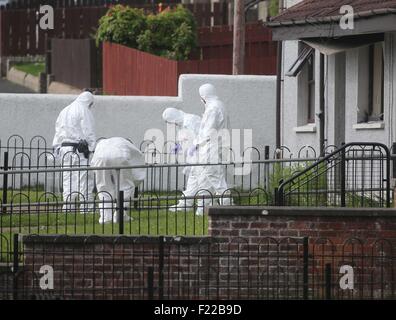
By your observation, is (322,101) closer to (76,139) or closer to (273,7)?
(76,139)

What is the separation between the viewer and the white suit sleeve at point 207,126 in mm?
21859

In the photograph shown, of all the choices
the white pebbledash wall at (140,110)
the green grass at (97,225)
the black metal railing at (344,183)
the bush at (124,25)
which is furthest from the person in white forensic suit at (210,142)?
the bush at (124,25)

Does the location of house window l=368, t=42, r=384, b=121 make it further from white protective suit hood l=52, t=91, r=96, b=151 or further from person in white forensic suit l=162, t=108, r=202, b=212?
white protective suit hood l=52, t=91, r=96, b=151

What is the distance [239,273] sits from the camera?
15.7 metres

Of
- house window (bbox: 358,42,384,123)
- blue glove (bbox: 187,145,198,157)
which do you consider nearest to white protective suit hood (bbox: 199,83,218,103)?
blue glove (bbox: 187,145,198,157)

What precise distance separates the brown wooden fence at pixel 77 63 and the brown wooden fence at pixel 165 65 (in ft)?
4.50

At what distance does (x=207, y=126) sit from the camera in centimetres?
2191

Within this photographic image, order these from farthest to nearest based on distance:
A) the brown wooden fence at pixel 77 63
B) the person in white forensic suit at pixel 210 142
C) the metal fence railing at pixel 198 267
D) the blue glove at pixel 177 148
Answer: the brown wooden fence at pixel 77 63 < the blue glove at pixel 177 148 < the person in white forensic suit at pixel 210 142 < the metal fence railing at pixel 198 267

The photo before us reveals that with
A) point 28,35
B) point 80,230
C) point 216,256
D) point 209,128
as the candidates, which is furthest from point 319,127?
point 28,35

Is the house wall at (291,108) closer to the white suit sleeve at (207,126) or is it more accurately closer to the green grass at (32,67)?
the white suit sleeve at (207,126)

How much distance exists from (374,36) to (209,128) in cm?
282

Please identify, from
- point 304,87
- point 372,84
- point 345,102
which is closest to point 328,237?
point 372,84

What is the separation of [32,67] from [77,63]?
8236mm
